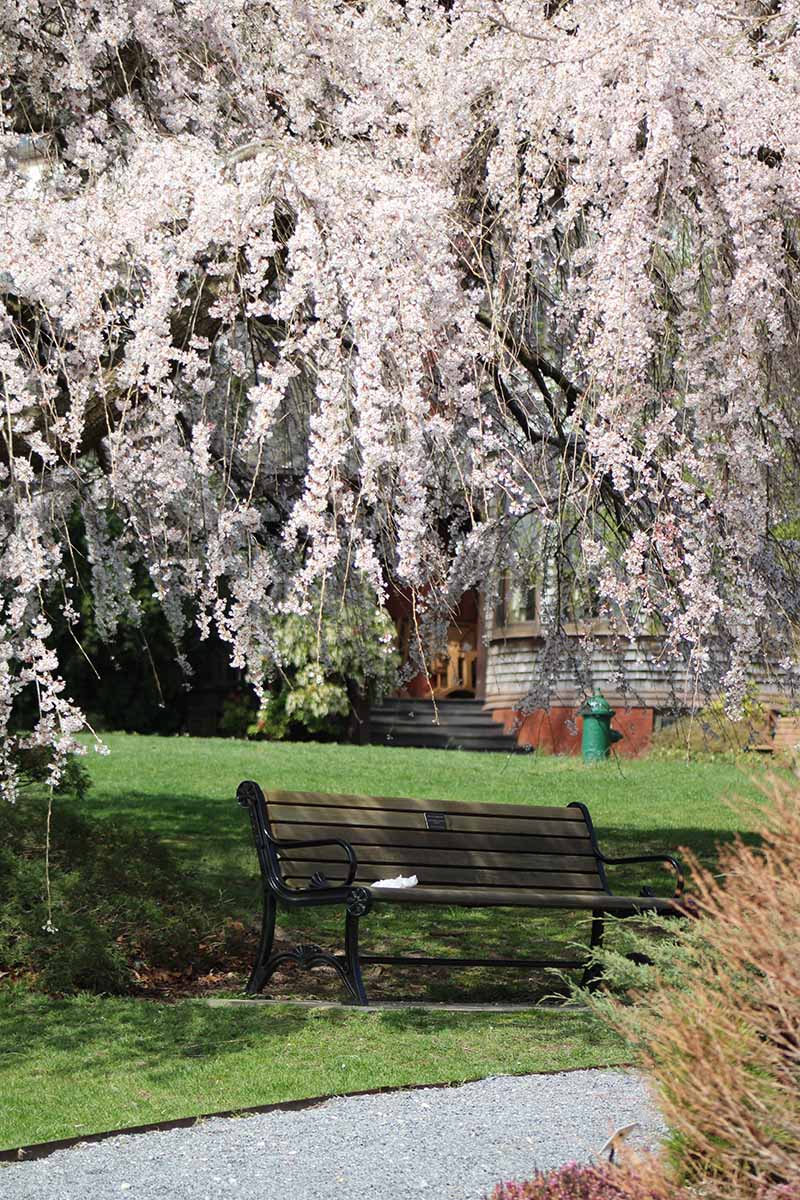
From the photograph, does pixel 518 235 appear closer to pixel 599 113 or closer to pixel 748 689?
pixel 599 113

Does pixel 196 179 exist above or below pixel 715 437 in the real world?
above

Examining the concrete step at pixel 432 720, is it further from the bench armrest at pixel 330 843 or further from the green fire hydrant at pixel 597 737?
the bench armrest at pixel 330 843

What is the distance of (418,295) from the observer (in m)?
5.31

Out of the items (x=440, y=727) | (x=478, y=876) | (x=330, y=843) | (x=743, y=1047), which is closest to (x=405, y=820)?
(x=478, y=876)

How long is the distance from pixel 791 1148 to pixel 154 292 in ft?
11.2

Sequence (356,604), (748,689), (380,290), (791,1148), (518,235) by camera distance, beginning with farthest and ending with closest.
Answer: (356,604) < (748,689) < (518,235) < (380,290) < (791,1148)

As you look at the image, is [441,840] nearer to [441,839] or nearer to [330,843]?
[441,839]

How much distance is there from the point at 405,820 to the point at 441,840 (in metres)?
0.21

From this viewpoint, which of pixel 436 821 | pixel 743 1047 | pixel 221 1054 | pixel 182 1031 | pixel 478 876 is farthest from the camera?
pixel 436 821

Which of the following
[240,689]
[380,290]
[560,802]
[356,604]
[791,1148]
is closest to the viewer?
[791,1148]

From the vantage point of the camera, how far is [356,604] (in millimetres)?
7812

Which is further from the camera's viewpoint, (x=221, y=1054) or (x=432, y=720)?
(x=432, y=720)

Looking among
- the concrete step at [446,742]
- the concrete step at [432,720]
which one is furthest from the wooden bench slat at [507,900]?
the concrete step at [432,720]

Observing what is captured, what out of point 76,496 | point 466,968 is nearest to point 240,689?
point 466,968
